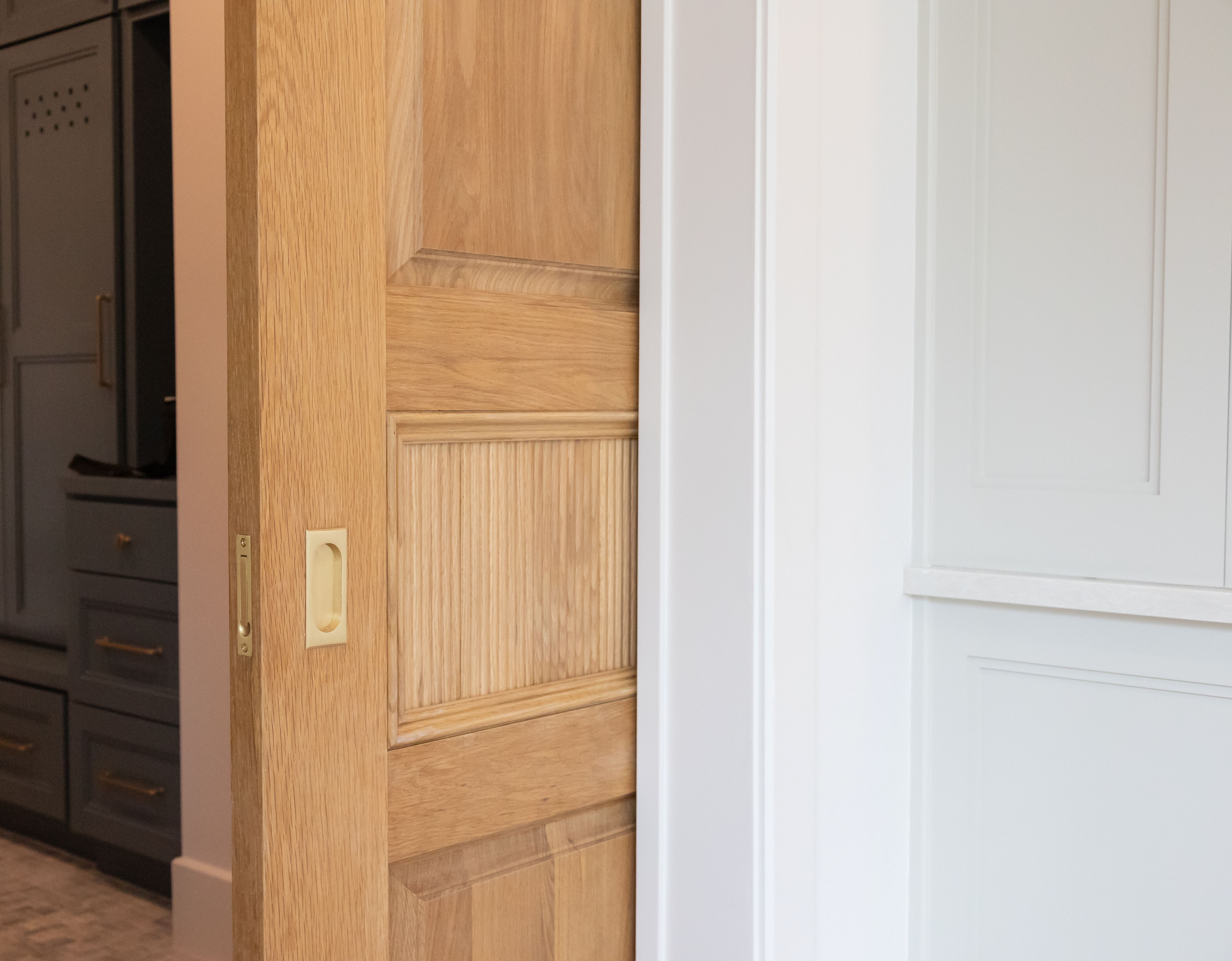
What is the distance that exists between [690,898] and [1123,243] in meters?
0.87

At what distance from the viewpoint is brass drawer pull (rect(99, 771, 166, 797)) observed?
257 cm

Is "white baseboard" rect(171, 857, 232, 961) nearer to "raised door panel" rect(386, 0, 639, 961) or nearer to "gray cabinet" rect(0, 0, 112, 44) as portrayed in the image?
"raised door panel" rect(386, 0, 639, 961)

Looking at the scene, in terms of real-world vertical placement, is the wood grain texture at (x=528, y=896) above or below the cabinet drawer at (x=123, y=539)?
below

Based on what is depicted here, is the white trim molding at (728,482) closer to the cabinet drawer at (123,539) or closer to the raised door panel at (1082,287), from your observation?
the raised door panel at (1082,287)

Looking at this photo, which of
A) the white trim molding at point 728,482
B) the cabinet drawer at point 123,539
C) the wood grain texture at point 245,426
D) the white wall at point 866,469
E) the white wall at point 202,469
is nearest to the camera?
the wood grain texture at point 245,426

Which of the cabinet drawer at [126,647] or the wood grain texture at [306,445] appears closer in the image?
the wood grain texture at [306,445]

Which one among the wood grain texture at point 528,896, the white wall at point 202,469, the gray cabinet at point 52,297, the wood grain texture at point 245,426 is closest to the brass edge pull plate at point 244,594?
the wood grain texture at point 245,426

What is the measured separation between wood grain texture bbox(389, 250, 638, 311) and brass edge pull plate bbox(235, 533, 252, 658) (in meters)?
0.26

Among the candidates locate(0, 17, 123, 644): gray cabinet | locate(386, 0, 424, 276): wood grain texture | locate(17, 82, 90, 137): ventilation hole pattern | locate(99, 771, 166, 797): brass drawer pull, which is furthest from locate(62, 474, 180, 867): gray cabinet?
locate(386, 0, 424, 276): wood grain texture

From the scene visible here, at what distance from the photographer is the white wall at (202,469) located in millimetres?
2279

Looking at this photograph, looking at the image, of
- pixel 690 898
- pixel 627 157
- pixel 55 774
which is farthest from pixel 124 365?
pixel 690 898

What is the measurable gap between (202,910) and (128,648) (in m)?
0.64

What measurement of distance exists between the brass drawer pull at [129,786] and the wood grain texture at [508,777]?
1765 mm

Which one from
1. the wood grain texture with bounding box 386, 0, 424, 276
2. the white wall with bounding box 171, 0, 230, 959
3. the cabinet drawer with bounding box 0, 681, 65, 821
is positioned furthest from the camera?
the cabinet drawer with bounding box 0, 681, 65, 821
